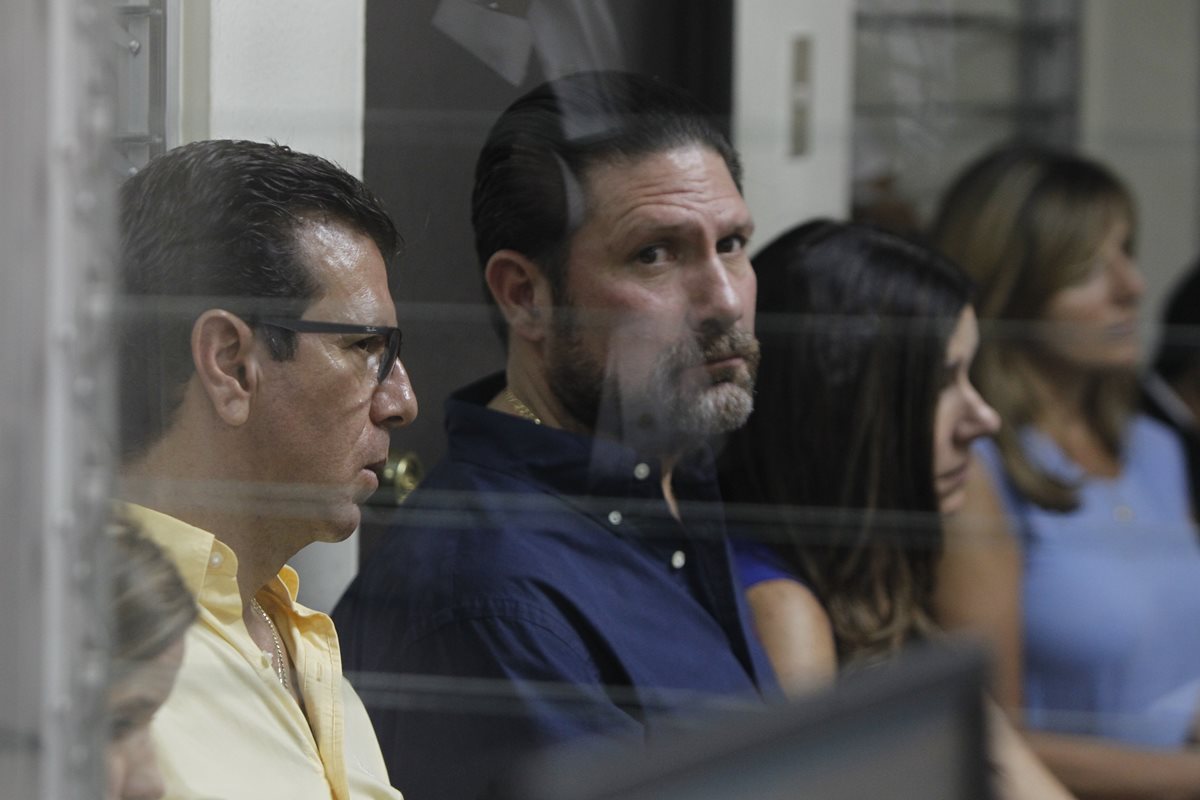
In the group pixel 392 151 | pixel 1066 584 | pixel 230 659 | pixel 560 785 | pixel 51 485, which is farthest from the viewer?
pixel 1066 584

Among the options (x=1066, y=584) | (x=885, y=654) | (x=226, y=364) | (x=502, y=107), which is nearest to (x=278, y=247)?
(x=226, y=364)

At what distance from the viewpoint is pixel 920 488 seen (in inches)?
48.6

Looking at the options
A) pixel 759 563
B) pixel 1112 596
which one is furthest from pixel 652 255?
pixel 1112 596

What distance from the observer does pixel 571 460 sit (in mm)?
1129

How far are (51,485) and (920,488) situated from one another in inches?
27.8

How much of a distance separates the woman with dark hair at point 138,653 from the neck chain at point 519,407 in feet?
1.00

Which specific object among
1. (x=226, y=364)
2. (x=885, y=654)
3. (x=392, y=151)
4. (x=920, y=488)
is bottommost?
(x=885, y=654)

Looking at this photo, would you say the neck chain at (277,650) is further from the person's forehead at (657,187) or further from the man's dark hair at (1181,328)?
the man's dark hair at (1181,328)

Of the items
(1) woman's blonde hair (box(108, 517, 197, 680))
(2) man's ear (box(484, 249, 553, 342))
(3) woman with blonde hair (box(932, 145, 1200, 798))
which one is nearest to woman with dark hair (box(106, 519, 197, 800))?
(1) woman's blonde hair (box(108, 517, 197, 680))

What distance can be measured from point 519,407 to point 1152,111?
47 centimetres

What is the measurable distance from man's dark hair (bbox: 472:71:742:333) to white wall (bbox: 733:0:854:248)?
2 centimetres

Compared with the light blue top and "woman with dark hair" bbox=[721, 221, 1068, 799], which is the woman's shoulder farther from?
the light blue top

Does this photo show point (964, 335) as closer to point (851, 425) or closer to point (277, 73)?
point (851, 425)

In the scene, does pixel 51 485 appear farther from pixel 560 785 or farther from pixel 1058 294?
pixel 1058 294
